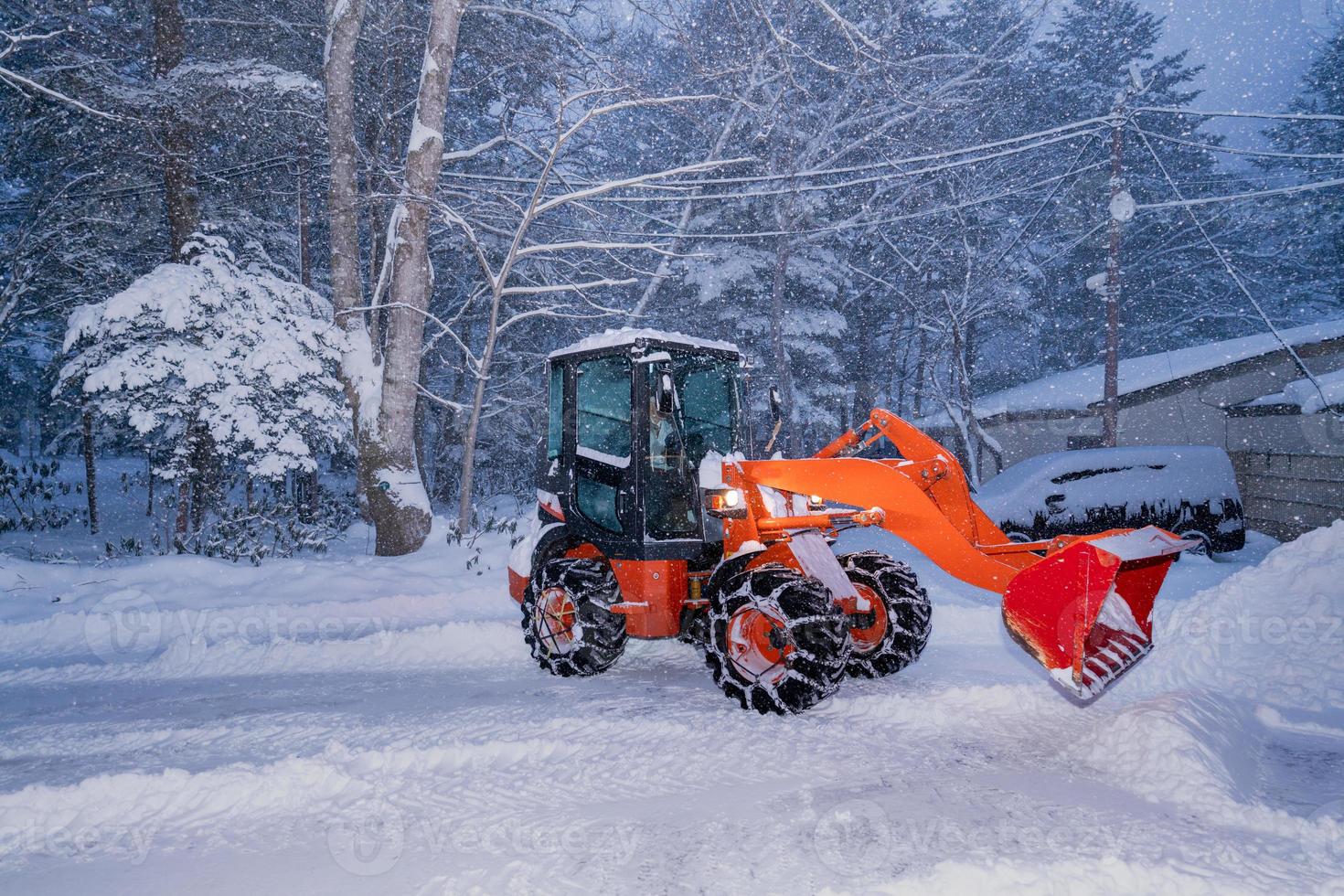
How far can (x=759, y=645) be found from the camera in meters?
4.78

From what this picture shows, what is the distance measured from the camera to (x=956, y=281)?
85.2 ft

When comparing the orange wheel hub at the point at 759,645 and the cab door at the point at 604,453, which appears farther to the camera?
the cab door at the point at 604,453

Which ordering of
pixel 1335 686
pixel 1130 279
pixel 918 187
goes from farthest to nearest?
pixel 1130 279
pixel 918 187
pixel 1335 686

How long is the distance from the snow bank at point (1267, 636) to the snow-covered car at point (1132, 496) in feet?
16.1

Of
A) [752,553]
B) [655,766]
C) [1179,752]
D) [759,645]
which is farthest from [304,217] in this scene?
[1179,752]

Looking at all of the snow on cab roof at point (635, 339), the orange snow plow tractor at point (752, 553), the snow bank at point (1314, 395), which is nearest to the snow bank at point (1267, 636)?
the orange snow plow tractor at point (752, 553)

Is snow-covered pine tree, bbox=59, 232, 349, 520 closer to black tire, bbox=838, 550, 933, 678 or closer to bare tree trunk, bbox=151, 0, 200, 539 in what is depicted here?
bare tree trunk, bbox=151, 0, 200, 539

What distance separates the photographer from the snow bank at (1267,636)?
5.02 metres

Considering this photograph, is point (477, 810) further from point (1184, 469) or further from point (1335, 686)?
point (1184, 469)

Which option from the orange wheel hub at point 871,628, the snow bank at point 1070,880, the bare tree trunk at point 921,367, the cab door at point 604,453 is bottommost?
the snow bank at point 1070,880

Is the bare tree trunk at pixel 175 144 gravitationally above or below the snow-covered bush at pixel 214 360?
above

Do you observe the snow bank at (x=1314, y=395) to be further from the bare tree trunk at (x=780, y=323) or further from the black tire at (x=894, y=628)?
the black tire at (x=894, y=628)

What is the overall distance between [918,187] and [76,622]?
2267cm

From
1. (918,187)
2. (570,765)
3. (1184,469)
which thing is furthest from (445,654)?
(918,187)
